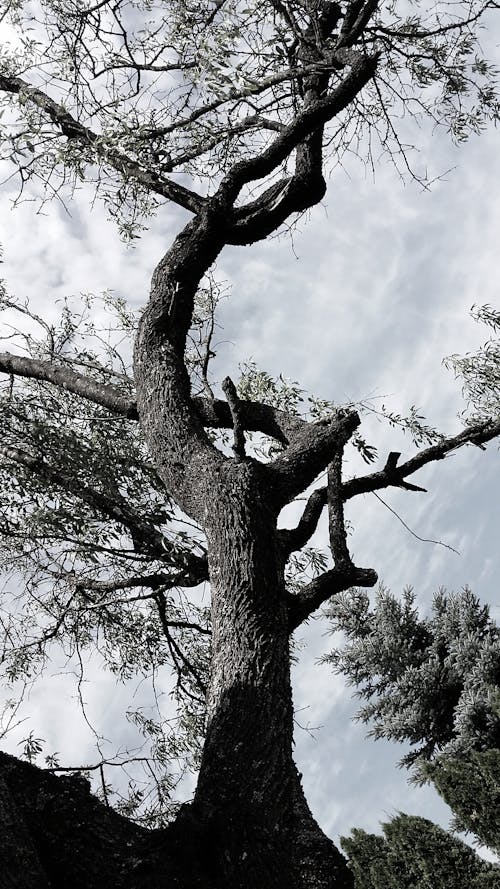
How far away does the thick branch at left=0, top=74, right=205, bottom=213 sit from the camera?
243 inches

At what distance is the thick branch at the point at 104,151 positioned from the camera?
6.17 m

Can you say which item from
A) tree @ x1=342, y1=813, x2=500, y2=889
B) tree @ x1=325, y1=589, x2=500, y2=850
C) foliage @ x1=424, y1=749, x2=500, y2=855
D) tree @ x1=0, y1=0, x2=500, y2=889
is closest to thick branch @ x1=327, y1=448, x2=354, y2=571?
tree @ x1=0, y1=0, x2=500, y2=889

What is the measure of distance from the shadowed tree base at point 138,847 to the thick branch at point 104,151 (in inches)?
161

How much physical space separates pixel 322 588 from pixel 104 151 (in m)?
3.64

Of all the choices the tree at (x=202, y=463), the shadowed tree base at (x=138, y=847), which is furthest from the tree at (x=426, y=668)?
the shadowed tree base at (x=138, y=847)

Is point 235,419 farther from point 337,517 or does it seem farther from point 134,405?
point 134,405

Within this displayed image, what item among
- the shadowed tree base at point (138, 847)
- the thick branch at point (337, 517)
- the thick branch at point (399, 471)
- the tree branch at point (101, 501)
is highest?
the tree branch at point (101, 501)

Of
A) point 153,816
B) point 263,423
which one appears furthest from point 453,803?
point 263,423

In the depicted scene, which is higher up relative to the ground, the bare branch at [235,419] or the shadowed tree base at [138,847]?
the bare branch at [235,419]

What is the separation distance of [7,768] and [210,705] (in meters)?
0.98

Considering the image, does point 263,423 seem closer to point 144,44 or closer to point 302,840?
point 302,840

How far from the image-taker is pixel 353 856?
37.9ft

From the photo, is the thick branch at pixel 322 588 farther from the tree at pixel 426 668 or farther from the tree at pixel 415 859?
the tree at pixel 426 668

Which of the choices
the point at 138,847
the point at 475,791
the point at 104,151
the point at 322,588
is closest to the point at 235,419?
the point at 322,588
